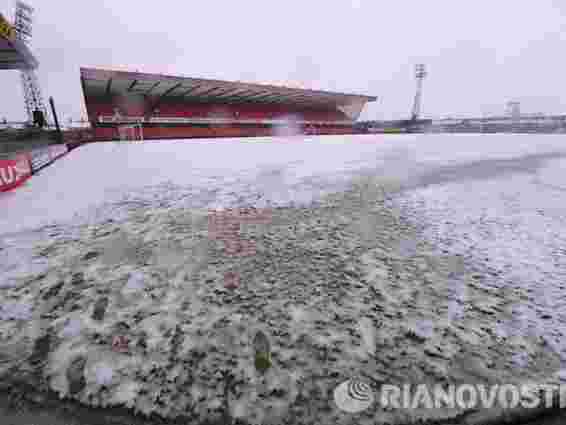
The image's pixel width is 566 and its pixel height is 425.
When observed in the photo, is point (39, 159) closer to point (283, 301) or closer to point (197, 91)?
point (283, 301)

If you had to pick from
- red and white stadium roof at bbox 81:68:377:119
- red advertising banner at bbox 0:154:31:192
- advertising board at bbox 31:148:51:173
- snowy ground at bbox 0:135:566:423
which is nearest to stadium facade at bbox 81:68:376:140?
red and white stadium roof at bbox 81:68:377:119

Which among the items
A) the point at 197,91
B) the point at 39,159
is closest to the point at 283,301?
the point at 39,159

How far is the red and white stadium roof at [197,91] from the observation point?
1788cm

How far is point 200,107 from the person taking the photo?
1036 inches

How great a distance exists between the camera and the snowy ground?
960 millimetres

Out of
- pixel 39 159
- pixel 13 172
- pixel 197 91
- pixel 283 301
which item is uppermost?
pixel 197 91

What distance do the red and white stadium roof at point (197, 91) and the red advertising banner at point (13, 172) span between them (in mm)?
15271

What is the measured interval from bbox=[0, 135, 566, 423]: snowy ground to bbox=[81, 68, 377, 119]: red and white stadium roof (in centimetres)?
1940

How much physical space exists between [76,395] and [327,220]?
2.21 m

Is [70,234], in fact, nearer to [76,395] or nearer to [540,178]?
[76,395]

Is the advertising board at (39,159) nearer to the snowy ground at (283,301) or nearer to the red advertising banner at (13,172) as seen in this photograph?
the red advertising banner at (13,172)

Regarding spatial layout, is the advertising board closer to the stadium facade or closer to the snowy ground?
the snowy ground

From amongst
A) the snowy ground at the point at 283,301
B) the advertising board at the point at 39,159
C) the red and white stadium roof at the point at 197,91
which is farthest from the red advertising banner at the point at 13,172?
the red and white stadium roof at the point at 197,91

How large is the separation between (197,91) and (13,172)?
21.0m
